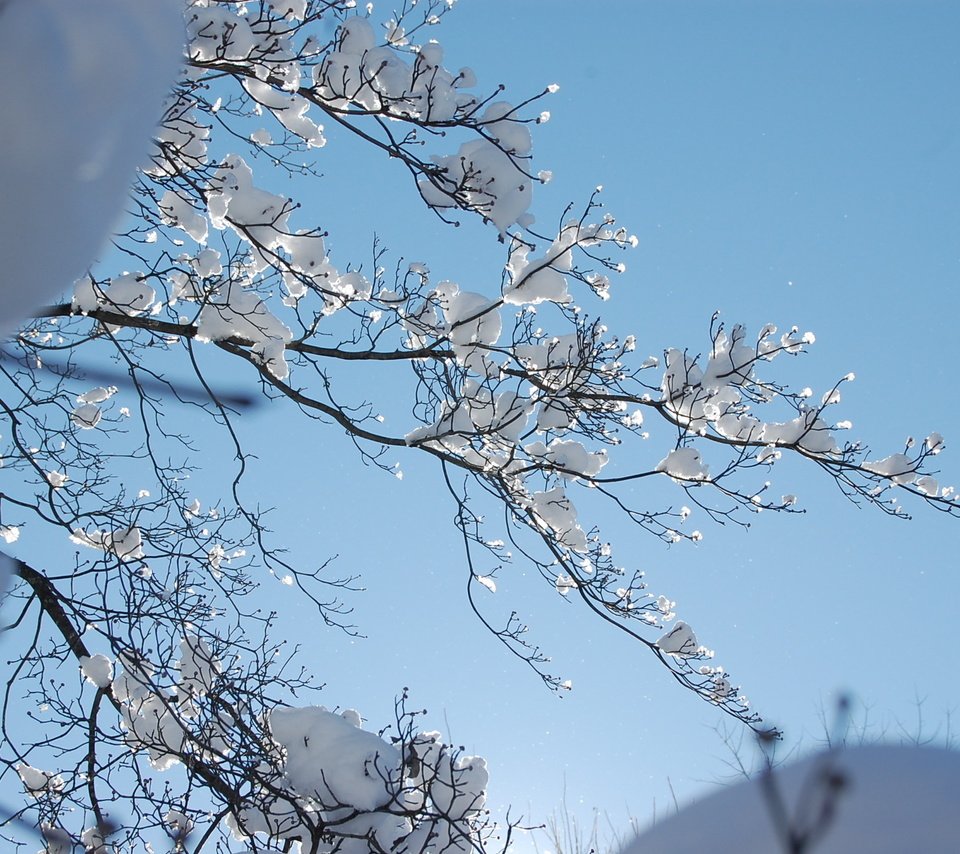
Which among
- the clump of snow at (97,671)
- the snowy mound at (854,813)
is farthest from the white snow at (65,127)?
the clump of snow at (97,671)

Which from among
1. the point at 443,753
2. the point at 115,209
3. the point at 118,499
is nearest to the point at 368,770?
the point at 443,753

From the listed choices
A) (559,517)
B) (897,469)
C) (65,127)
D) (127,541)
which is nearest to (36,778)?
(127,541)

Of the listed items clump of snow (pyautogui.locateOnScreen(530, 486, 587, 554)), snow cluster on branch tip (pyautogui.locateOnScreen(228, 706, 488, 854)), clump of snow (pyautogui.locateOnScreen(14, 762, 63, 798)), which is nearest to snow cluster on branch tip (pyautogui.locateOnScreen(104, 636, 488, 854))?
snow cluster on branch tip (pyautogui.locateOnScreen(228, 706, 488, 854))

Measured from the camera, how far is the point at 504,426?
457 cm

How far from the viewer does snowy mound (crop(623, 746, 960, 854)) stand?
0.66 metres

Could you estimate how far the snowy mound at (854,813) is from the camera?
0.66m

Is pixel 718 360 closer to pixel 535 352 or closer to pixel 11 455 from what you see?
pixel 535 352

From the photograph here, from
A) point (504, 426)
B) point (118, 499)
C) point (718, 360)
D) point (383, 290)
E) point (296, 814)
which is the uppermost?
point (383, 290)

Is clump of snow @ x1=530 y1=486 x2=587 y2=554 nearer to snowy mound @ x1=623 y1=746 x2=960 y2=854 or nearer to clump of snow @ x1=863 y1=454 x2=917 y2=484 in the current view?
clump of snow @ x1=863 y1=454 x2=917 y2=484

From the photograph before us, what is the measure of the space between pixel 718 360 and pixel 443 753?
109 inches

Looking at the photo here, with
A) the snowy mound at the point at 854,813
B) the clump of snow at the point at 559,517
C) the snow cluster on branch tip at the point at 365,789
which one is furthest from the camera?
the clump of snow at the point at 559,517

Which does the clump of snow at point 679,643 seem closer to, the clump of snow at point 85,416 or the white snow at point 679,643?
the white snow at point 679,643

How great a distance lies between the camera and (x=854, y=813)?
2.26 ft

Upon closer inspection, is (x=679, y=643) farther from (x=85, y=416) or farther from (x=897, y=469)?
(x=85, y=416)
